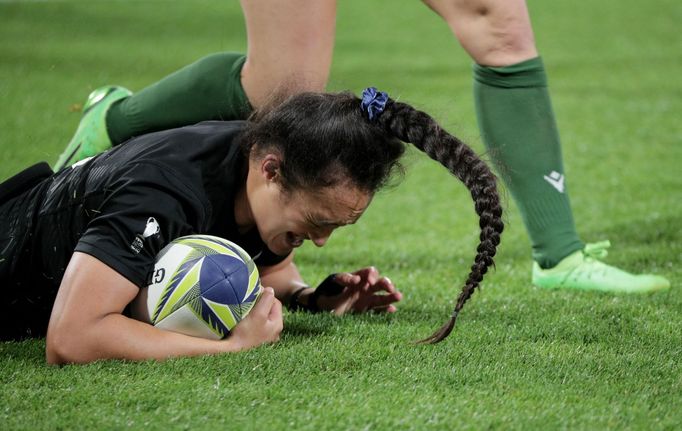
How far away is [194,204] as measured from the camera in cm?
290

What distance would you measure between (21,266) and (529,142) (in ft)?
5.99

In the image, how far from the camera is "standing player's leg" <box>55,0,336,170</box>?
3.60m

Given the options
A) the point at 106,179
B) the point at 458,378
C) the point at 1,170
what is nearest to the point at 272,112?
the point at 106,179

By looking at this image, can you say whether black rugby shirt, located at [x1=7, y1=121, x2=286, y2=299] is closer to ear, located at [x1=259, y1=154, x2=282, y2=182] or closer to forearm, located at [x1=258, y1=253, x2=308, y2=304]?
ear, located at [x1=259, y1=154, x2=282, y2=182]

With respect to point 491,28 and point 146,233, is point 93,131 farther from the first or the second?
point 491,28

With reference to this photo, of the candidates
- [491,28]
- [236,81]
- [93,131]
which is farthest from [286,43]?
[93,131]

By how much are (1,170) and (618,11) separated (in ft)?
42.6

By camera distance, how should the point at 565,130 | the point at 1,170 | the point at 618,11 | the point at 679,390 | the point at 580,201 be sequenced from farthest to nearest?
the point at 618,11
the point at 565,130
the point at 580,201
the point at 1,170
the point at 679,390

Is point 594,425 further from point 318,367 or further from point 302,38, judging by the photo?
point 302,38

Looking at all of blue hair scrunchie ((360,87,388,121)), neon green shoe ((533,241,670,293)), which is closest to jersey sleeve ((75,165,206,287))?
blue hair scrunchie ((360,87,388,121))

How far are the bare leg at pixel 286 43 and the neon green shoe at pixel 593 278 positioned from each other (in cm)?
114

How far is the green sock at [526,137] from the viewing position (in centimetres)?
373

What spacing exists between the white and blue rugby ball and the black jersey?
0.17 feet

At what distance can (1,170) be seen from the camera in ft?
16.5
